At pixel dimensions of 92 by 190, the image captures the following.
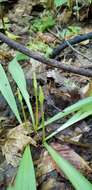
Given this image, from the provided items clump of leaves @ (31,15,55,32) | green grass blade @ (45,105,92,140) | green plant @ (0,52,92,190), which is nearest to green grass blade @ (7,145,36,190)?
green plant @ (0,52,92,190)

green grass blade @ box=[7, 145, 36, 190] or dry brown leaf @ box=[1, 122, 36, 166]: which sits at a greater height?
dry brown leaf @ box=[1, 122, 36, 166]

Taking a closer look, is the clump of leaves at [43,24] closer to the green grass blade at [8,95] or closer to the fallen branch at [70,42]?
the fallen branch at [70,42]

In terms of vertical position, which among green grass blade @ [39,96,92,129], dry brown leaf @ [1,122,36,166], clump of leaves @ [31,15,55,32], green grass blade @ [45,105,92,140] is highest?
clump of leaves @ [31,15,55,32]

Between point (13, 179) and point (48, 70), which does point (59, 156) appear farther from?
point (48, 70)

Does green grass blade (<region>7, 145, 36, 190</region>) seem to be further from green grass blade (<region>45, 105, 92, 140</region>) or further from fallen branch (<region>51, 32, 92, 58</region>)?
fallen branch (<region>51, 32, 92, 58</region>)

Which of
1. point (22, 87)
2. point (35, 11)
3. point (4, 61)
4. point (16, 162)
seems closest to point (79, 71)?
point (22, 87)
